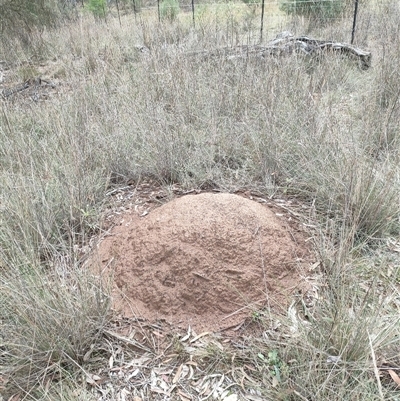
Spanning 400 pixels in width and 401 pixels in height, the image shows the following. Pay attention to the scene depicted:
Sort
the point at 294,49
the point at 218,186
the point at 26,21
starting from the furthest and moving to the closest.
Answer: the point at 26,21
the point at 294,49
the point at 218,186

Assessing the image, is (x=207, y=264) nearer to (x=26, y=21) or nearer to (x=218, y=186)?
(x=218, y=186)

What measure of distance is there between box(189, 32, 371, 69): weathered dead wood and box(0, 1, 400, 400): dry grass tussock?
0.18 metres

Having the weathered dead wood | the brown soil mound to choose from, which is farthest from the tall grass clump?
the brown soil mound

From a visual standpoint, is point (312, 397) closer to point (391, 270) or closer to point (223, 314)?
point (223, 314)

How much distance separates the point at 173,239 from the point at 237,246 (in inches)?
13.0

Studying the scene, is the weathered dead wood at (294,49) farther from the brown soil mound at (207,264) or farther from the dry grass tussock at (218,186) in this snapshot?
the brown soil mound at (207,264)

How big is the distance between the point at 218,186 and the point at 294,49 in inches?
89.5

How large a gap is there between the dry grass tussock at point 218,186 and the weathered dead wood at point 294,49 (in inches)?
7.0

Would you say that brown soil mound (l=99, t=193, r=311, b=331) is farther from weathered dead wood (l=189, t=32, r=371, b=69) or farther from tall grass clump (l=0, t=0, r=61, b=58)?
tall grass clump (l=0, t=0, r=61, b=58)

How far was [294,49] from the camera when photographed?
404cm

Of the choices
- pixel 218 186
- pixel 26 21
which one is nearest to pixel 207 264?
pixel 218 186

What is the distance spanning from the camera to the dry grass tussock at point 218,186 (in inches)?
57.8

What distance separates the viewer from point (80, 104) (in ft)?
11.4

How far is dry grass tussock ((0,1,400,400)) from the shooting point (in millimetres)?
1468
